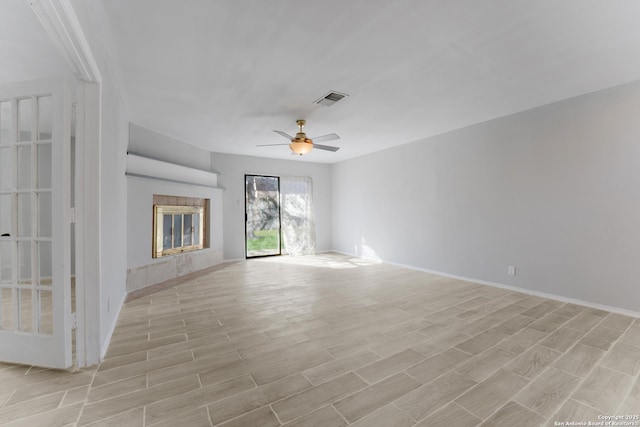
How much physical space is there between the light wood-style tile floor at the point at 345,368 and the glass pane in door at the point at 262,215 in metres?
3.42

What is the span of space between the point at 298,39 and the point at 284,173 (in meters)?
4.94

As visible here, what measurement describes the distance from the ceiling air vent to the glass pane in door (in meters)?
3.74

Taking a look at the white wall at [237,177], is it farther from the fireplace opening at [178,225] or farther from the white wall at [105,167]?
the white wall at [105,167]

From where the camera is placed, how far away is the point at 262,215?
6.99 metres

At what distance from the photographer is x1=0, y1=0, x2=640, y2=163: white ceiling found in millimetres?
1956

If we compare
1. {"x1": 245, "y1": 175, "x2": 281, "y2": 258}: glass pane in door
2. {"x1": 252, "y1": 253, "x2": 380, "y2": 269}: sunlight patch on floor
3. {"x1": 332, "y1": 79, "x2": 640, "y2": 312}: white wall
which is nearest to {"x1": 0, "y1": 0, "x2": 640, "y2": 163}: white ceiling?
{"x1": 332, "y1": 79, "x2": 640, "y2": 312}: white wall

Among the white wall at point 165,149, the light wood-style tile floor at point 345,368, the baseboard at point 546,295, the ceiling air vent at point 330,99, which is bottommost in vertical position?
the light wood-style tile floor at point 345,368

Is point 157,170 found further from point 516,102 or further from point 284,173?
point 516,102

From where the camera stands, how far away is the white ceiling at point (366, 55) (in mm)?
1956

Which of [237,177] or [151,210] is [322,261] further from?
[151,210]

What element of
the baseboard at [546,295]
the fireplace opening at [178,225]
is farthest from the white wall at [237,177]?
the baseboard at [546,295]

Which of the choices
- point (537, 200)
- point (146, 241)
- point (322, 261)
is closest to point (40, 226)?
point (146, 241)

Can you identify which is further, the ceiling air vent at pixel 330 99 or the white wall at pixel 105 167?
the ceiling air vent at pixel 330 99

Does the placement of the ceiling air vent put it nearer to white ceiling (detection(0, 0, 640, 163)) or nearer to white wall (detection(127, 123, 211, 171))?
white ceiling (detection(0, 0, 640, 163))
